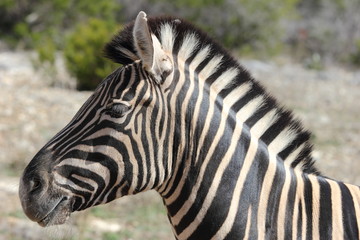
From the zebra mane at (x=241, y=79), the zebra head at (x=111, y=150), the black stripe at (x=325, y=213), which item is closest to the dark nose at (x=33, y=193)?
the zebra head at (x=111, y=150)

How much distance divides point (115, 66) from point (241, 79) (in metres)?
9.50

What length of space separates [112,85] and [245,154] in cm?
67

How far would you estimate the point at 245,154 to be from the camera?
9.73 feet

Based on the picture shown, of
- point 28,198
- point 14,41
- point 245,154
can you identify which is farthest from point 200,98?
point 14,41

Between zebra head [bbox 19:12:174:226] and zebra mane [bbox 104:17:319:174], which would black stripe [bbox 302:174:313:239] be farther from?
zebra head [bbox 19:12:174:226]

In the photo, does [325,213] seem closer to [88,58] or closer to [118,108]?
[118,108]

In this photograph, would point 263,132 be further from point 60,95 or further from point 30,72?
point 30,72

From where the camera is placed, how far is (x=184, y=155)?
9.51 feet

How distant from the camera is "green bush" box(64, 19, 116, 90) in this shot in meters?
13.8

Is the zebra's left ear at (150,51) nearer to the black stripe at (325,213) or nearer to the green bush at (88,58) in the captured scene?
the black stripe at (325,213)

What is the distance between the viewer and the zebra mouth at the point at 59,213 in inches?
111

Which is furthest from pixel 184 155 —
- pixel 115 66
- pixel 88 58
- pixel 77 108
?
pixel 88 58

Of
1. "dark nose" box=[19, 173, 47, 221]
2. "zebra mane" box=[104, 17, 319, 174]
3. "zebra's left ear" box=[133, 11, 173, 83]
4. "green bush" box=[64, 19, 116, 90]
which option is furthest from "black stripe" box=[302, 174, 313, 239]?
"green bush" box=[64, 19, 116, 90]

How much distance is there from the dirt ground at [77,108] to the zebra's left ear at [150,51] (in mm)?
976
